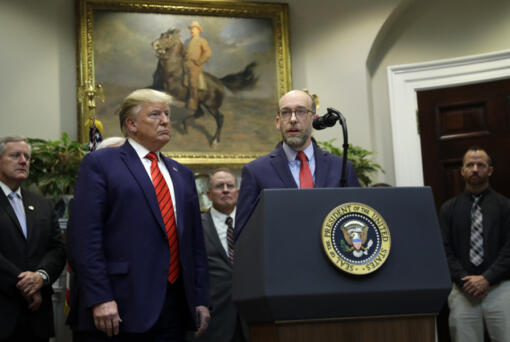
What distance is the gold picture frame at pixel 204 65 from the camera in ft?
20.2

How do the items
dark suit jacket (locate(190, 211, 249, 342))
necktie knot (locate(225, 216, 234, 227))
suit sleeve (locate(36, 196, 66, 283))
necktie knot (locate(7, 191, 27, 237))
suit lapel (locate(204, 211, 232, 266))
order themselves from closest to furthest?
suit sleeve (locate(36, 196, 66, 283)) → necktie knot (locate(7, 191, 27, 237)) → dark suit jacket (locate(190, 211, 249, 342)) → suit lapel (locate(204, 211, 232, 266)) → necktie knot (locate(225, 216, 234, 227))

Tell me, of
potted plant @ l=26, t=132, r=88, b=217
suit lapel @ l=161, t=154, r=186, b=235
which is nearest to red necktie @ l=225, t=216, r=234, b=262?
potted plant @ l=26, t=132, r=88, b=217

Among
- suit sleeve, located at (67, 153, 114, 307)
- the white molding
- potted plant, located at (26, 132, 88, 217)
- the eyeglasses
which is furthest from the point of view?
the white molding

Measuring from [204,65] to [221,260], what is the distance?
2614mm

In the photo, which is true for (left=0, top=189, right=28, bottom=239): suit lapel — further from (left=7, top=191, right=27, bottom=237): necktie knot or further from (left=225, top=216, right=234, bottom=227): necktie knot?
(left=225, top=216, right=234, bottom=227): necktie knot

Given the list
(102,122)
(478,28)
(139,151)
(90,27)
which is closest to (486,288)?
(478,28)

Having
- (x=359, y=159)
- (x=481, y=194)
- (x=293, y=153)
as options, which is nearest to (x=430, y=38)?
(x=359, y=159)

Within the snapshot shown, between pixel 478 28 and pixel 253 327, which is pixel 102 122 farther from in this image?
pixel 253 327

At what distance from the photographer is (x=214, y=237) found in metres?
4.55

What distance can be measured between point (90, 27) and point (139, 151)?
359 centimetres

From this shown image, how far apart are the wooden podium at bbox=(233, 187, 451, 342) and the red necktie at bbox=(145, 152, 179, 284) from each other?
68 centimetres

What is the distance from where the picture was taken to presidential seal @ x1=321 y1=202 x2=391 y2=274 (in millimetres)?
2092

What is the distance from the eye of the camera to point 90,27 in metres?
6.20

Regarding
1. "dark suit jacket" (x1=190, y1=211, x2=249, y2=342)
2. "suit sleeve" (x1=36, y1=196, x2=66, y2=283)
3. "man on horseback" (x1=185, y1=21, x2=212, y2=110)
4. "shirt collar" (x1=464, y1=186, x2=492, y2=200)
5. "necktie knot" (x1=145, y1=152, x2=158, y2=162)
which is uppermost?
"man on horseback" (x1=185, y1=21, x2=212, y2=110)
